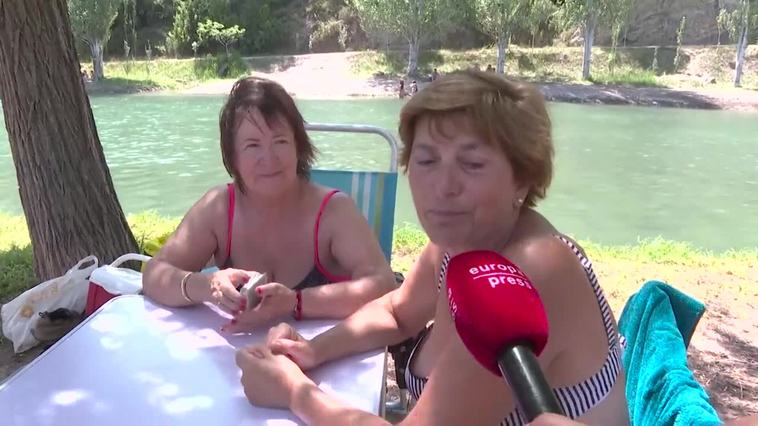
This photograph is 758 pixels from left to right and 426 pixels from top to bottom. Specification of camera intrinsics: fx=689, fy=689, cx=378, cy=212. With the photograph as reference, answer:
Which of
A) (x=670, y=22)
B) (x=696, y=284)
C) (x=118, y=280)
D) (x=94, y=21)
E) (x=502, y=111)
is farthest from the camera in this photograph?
(x=670, y=22)

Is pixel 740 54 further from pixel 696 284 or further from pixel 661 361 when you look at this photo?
pixel 661 361

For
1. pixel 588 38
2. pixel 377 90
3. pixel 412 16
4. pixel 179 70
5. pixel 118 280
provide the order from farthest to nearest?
pixel 179 70 < pixel 412 16 < pixel 588 38 < pixel 377 90 < pixel 118 280

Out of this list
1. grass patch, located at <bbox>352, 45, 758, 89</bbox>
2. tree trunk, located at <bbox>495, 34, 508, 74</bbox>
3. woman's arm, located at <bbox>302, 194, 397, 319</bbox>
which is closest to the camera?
woman's arm, located at <bbox>302, 194, 397, 319</bbox>

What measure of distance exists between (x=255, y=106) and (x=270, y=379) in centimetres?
82

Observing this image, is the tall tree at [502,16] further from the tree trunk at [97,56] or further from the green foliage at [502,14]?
the tree trunk at [97,56]

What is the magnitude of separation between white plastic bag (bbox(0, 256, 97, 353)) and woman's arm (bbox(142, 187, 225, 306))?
0.59 metres

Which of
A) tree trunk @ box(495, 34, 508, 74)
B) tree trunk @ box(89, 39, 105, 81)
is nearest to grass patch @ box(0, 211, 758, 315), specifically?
tree trunk @ box(89, 39, 105, 81)

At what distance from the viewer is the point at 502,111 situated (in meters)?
1.09

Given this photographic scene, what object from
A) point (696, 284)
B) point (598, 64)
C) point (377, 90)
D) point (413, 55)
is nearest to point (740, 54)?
point (598, 64)

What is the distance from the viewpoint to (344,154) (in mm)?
12422

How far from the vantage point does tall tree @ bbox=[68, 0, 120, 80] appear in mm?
27078

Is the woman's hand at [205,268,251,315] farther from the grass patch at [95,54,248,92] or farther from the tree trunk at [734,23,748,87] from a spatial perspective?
the tree trunk at [734,23,748,87]

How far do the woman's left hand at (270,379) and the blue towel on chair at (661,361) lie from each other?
66 cm

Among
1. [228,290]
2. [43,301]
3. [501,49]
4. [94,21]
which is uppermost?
[94,21]
